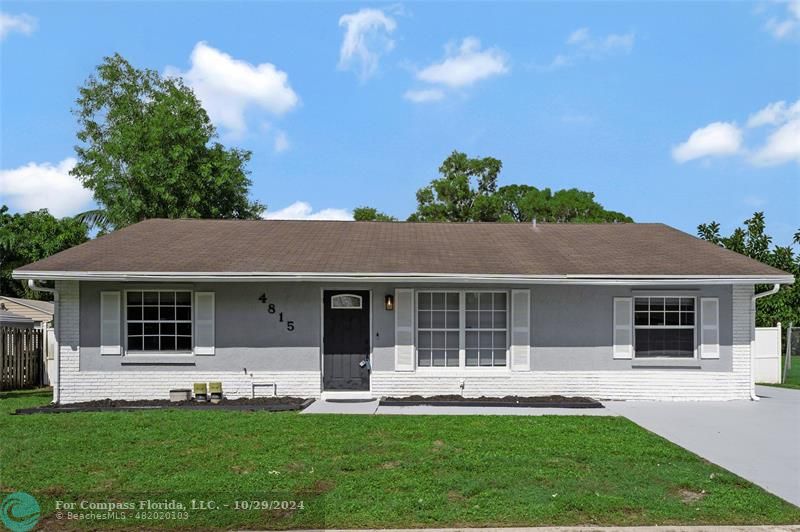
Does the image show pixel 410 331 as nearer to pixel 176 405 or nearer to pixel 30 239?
pixel 176 405

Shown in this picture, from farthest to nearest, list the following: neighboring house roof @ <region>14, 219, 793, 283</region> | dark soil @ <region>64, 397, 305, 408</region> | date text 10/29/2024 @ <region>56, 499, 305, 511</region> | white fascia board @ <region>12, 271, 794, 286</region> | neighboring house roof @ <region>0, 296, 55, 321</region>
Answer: neighboring house roof @ <region>0, 296, 55, 321</region>
neighboring house roof @ <region>14, 219, 793, 283</region>
white fascia board @ <region>12, 271, 794, 286</region>
dark soil @ <region>64, 397, 305, 408</region>
date text 10/29/2024 @ <region>56, 499, 305, 511</region>

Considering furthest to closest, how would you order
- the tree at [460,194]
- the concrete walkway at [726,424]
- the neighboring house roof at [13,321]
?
the tree at [460,194], the neighboring house roof at [13,321], the concrete walkway at [726,424]

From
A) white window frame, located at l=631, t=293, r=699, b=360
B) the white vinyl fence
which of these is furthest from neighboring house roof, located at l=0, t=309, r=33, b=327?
the white vinyl fence

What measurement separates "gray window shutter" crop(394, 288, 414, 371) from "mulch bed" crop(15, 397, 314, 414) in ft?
6.19

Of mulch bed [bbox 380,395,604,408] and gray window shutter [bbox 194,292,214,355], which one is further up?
gray window shutter [bbox 194,292,214,355]

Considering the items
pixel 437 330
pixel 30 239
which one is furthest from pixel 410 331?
pixel 30 239

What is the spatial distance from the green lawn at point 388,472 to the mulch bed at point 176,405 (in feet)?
4.65

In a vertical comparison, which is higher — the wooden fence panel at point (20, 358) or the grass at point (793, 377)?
the wooden fence panel at point (20, 358)

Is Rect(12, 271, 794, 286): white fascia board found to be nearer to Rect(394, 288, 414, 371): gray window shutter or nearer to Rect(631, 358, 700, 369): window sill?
Rect(394, 288, 414, 371): gray window shutter

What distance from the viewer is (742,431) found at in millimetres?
10586

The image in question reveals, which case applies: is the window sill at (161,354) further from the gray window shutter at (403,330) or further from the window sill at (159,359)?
the gray window shutter at (403,330)

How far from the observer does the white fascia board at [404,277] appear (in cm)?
1309

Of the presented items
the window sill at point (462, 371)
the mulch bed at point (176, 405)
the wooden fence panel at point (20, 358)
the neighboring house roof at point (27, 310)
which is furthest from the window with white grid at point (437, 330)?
A: the neighboring house roof at point (27, 310)

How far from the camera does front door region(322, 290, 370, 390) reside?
45.6 ft
